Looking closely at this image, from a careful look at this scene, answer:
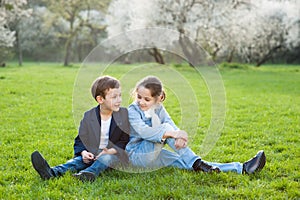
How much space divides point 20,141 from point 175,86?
9.05 feet

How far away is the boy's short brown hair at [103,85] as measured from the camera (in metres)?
4.25

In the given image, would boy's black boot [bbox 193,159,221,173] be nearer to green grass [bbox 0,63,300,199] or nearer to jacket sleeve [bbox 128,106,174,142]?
green grass [bbox 0,63,300,199]

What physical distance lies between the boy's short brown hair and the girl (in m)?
0.23

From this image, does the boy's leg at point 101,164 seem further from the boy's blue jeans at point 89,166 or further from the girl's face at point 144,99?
the girl's face at point 144,99

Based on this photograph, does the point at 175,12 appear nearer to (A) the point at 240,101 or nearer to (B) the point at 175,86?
(A) the point at 240,101

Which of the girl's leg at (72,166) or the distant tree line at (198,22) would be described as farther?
the distant tree line at (198,22)

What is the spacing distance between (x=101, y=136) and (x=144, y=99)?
24.1 inches

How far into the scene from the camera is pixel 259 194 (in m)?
3.81

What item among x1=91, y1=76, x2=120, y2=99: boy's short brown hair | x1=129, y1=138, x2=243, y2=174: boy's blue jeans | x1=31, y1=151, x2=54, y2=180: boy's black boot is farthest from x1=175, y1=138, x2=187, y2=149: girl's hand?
x1=31, y1=151, x2=54, y2=180: boy's black boot

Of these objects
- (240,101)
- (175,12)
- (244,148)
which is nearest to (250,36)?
(175,12)

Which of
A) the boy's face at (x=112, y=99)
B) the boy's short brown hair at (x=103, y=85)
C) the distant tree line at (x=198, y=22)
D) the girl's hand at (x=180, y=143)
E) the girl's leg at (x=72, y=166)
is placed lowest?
the girl's leg at (x=72, y=166)

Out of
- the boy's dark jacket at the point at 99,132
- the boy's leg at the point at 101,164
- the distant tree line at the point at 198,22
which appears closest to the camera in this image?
the boy's leg at the point at 101,164

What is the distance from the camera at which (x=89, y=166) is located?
4414 millimetres

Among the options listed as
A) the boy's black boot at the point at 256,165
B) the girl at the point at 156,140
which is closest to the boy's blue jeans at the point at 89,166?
the girl at the point at 156,140
